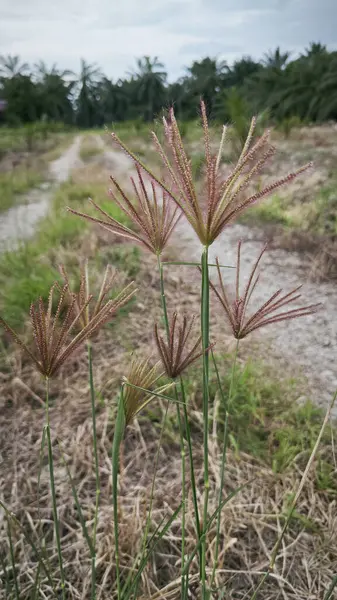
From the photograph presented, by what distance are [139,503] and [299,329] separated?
1.19m

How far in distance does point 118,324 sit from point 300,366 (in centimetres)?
89

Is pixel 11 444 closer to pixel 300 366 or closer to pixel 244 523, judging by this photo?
pixel 244 523

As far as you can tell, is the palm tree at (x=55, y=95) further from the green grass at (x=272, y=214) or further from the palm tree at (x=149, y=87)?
the green grass at (x=272, y=214)

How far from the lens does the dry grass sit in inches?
40.4

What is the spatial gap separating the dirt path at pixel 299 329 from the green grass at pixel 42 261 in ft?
2.02

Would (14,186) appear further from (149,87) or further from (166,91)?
(149,87)

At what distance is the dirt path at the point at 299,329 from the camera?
1771 mm

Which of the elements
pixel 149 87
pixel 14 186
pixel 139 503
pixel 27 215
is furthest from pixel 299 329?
pixel 149 87

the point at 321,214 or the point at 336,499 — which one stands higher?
the point at 321,214

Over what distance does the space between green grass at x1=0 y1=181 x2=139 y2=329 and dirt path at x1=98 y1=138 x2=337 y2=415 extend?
0.61 metres

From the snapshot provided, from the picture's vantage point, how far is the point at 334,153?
6.24m

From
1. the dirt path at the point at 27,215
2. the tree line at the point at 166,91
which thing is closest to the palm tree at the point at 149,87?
the tree line at the point at 166,91

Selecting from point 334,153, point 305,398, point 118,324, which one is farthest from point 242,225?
point 334,153

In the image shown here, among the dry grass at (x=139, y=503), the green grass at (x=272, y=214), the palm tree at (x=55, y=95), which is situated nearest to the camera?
the dry grass at (x=139, y=503)
